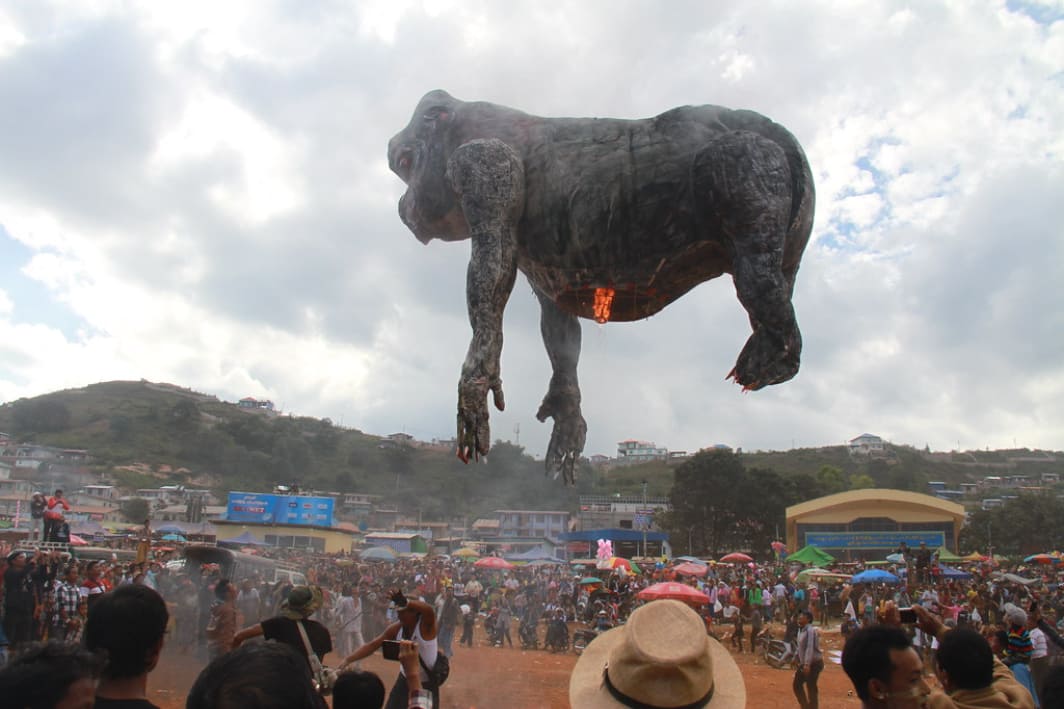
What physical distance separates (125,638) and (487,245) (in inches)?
175

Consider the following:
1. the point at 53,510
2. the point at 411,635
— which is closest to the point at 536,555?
the point at 53,510

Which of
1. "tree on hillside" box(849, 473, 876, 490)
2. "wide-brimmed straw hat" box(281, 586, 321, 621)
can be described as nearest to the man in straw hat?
"wide-brimmed straw hat" box(281, 586, 321, 621)

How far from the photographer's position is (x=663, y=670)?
205 cm

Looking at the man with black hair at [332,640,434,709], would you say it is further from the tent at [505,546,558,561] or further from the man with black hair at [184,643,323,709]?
the tent at [505,546,558,561]

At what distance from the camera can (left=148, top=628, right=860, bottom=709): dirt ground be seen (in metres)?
11.6

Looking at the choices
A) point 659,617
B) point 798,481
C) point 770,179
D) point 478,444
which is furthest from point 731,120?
point 798,481

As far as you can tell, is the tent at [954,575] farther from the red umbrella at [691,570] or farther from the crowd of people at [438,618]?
the red umbrella at [691,570]

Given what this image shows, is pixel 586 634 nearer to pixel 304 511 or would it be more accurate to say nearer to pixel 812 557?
pixel 812 557

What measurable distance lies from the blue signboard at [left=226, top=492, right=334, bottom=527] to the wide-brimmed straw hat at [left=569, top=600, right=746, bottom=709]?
44.1 m

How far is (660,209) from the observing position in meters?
6.12

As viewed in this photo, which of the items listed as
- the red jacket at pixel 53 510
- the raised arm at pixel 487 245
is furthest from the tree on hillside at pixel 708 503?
the raised arm at pixel 487 245

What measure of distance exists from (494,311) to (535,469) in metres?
4.44

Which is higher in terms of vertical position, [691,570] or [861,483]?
[861,483]

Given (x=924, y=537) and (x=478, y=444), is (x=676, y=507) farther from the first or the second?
(x=478, y=444)
